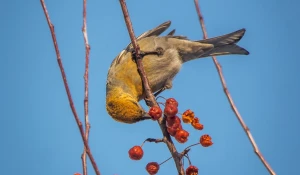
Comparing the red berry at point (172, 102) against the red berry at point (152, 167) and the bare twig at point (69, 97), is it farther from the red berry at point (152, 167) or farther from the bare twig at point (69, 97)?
the bare twig at point (69, 97)

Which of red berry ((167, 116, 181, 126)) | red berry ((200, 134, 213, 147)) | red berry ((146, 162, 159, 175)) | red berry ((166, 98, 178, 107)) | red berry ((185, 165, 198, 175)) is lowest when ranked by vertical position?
red berry ((185, 165, 198, 175))

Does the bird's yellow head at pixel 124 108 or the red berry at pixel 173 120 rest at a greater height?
the bird's yellow head at pixel 124 108

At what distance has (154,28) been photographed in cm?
637

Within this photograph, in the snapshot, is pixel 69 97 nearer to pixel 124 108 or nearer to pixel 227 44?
pixel 124 108

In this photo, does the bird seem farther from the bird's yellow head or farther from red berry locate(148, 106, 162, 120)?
red berry locate(148, 106, 162, 120)

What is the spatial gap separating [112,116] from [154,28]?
178 cm

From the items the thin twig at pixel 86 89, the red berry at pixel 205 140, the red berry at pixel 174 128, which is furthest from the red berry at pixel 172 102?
the thin twig at pixel 86 89

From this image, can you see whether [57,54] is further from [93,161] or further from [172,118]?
[172,118]

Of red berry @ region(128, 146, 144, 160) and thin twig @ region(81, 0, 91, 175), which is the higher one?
thin twig @ region(81, 0, 91, 175)

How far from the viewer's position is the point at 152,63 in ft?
19.1

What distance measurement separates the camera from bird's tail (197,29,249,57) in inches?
245

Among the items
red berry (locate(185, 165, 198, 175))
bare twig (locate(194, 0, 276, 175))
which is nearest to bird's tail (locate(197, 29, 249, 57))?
bare twig (locate(194, 0, 276, 175))

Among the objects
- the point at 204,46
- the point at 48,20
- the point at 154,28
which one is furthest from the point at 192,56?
the point at 48,20

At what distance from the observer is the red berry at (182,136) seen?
11.4 ft
